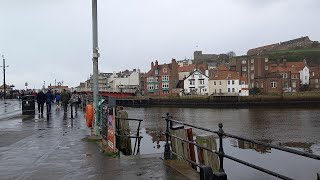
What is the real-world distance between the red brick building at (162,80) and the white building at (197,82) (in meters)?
4.39

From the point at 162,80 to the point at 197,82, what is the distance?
10.5 m

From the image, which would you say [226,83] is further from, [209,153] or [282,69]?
[209,153]

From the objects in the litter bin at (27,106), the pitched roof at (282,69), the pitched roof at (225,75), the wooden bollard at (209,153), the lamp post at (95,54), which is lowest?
the wooden bollard at (209,153)

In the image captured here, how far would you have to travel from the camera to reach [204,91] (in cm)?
12706

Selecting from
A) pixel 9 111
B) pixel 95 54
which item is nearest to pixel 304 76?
pixel 9 111

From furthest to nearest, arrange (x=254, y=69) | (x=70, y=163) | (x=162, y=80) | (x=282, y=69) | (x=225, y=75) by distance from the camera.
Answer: (x=254, y=69) < (x=282, y=69) < (x=162, y=80) < (x=225, y=75) < (x=70, y=163)

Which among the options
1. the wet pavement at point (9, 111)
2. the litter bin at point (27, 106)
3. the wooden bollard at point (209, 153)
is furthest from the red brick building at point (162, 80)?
the wooden bollard at point (209, 153)

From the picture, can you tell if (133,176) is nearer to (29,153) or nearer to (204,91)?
(29,153)

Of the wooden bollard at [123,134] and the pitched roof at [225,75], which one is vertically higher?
the pitched roof at [225,75]

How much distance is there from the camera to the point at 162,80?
128 metres

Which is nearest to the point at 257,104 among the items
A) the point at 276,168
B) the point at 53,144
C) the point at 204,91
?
the point at 204,91

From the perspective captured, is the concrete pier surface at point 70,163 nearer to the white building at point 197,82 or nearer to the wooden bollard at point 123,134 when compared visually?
the wooden bollard at point 123,134

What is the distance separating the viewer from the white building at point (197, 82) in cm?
12656

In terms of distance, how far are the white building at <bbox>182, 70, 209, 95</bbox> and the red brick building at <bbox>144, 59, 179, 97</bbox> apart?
173 inches
